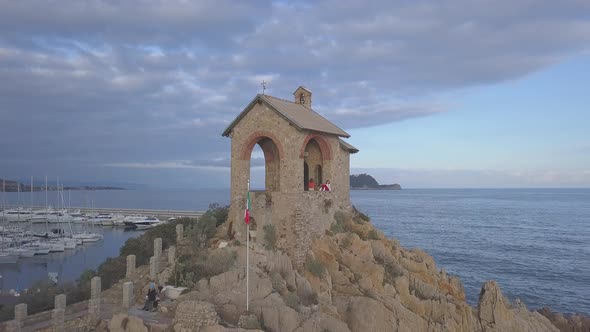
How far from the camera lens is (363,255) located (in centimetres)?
2105

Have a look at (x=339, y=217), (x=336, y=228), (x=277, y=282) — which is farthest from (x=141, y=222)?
(x=277, y=282)

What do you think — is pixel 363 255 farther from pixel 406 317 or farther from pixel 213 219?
pixel 213 219

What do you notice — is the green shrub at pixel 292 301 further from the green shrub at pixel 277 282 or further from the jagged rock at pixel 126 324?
the jagged rock at pixel 126 324

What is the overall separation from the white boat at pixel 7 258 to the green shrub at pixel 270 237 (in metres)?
49.7

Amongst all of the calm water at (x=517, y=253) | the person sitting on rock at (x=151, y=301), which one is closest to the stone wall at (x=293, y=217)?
the person sitting on rock at (x=151, y=301)

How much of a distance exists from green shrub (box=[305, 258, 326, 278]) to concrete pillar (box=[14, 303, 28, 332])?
1104 cm

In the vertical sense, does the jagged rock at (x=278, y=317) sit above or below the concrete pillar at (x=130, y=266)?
below

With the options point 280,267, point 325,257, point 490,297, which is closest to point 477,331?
point 490,297

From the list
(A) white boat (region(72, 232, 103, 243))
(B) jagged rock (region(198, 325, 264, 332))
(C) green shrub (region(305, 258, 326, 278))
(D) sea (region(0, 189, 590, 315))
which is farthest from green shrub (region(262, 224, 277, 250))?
(A) white boat (region(72, 232, 103, 243))

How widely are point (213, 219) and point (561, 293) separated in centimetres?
2905

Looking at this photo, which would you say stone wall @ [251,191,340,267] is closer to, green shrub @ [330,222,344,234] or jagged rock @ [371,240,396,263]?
green shrub @ [330,222,344,234]

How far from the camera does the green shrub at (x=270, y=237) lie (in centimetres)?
2009

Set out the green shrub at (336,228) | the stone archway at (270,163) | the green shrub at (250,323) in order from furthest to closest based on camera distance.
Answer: the stone archway at (270,163) → the green shrub at (336,228) → the green shrub at (250,323)

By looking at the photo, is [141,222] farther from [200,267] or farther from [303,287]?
[303,287]
